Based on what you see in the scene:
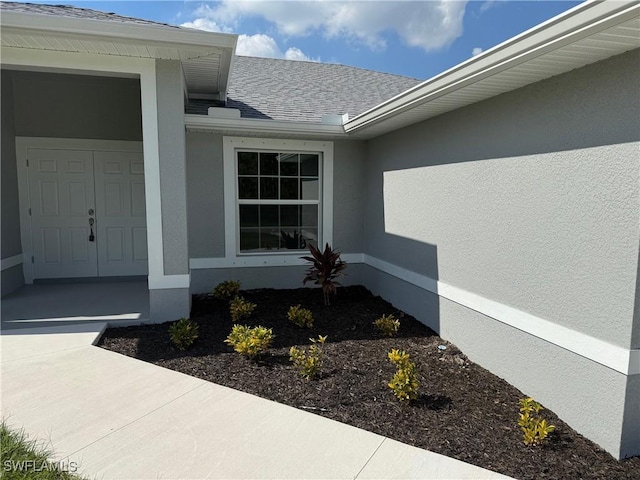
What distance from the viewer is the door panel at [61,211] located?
738cm

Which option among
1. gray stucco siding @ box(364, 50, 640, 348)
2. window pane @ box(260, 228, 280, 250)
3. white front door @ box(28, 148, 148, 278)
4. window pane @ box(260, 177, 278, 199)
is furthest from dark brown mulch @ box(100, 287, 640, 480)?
white front door @ box(28, 148, 148, 278)

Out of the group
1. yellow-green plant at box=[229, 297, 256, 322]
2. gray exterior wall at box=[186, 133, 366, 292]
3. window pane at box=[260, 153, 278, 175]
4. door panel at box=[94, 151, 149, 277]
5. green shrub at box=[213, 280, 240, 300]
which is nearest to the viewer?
yellow-green plant at box=[229, 297, 256, 322]

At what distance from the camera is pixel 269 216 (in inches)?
299

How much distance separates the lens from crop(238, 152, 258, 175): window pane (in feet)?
24.1

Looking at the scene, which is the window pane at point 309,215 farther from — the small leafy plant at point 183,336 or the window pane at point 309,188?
the small leafy plant at point 183,336

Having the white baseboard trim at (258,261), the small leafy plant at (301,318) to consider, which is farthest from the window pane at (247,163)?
the small leafy plant at (301,318)

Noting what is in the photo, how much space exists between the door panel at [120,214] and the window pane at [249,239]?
2027mm

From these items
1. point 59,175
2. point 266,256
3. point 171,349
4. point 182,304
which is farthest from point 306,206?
point 59,175

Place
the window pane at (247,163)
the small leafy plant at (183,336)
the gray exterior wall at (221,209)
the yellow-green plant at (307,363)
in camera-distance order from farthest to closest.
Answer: the window pane at (247,163) < the gray exterior wall at (221,209) < the small leafy plant at (183,336) < the yellow-green plant at (307,363)

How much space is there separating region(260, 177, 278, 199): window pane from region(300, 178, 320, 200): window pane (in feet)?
1.58

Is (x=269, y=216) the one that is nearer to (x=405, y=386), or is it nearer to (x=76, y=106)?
(x=76, y=106)

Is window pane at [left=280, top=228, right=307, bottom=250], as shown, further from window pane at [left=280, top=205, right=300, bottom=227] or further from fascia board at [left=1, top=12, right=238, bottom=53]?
fascia board at [left=1, top=12, right=238, bottom=53]

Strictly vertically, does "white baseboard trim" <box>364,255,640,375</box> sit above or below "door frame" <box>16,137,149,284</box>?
below

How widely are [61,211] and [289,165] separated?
13.7 feet
